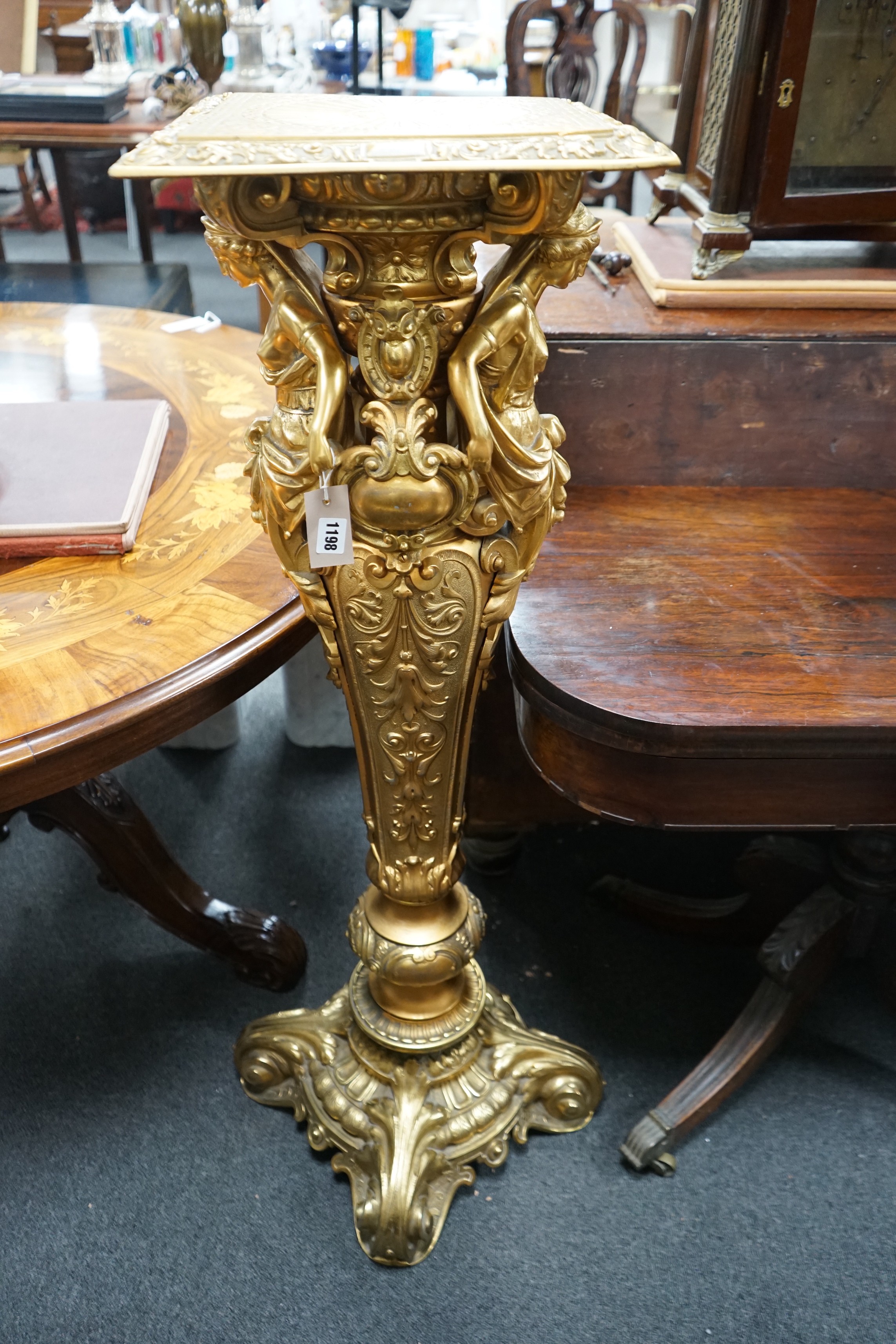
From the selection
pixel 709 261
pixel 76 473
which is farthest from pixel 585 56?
pixel 76 473

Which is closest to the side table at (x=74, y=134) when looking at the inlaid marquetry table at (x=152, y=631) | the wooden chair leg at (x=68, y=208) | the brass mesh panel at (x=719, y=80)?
the wooden chair leg at (x=68, y=208)

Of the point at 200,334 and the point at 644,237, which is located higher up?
the point at 644,237

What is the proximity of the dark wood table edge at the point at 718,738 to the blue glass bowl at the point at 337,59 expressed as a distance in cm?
400

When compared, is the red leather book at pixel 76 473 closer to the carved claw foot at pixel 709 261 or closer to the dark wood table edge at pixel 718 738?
the dark wood table edge at pixel 718 738

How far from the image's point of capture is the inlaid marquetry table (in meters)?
0.90

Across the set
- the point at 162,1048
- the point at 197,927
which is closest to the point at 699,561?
the point at 197,927

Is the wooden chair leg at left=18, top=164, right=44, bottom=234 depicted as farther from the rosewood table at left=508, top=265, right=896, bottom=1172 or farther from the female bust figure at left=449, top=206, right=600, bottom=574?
the female bust figure at left=449, top=206, right=600, bottom=574

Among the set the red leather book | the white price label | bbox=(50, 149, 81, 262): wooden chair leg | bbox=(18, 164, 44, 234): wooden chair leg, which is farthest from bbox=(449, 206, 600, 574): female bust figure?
bbox=(18, 164, 44, 234): wooden chair leg

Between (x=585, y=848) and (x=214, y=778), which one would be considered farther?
(x=214, y=778)

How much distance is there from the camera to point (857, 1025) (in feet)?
4.91

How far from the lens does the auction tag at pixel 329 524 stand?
2.67ft

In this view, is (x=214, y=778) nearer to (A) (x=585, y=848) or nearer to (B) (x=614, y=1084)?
(A) (x=585, y=848)

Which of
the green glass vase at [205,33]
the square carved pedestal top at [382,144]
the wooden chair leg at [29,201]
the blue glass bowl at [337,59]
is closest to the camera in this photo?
the square carved pedestal top at [382,144]

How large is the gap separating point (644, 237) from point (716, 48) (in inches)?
10.5
